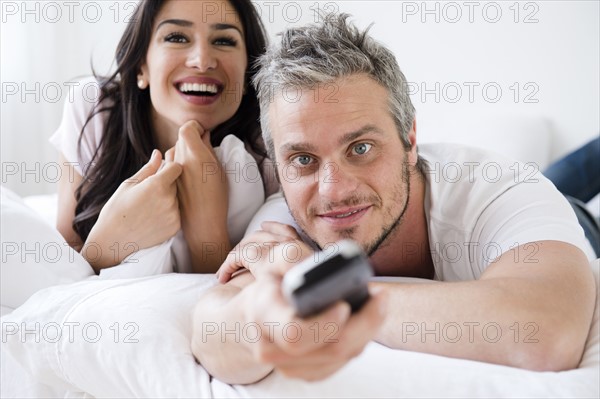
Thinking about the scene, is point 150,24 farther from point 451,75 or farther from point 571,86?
point 571,86

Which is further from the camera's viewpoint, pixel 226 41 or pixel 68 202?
pixel 68 202

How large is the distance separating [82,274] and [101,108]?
1.80 feet

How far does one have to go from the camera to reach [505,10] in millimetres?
2127

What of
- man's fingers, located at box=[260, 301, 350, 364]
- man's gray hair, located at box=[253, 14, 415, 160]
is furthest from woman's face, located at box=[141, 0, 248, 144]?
man's fingers, located at box=[260, 301, 350, 364]

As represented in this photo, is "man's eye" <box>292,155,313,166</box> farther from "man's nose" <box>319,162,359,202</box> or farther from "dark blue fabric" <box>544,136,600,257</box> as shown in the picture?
"dark blue fabric" <box>544,136,600,257</box>

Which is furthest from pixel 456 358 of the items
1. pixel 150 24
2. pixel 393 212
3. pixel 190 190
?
pixel 150 24

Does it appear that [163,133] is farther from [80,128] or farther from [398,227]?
[398,227]

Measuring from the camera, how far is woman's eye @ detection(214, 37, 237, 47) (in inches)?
59.3

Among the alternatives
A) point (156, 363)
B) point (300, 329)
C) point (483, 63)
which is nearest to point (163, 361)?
point (156, 363)

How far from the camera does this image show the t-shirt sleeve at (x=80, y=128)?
1635 mm

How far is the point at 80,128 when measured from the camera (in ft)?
5.36

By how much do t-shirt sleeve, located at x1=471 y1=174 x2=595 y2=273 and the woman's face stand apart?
67 cm

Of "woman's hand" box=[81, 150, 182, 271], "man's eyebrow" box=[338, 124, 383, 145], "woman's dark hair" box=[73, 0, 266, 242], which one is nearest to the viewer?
"man's eyebrow" box=[338, 124, 383, 145]

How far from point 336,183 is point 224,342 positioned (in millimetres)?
344
